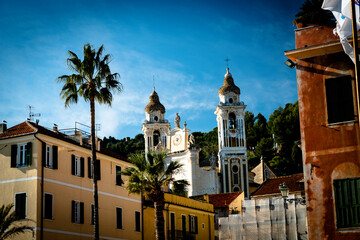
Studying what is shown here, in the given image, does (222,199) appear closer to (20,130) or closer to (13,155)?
(20,130)

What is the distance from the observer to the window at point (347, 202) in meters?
18.3

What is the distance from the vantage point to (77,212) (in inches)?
1356

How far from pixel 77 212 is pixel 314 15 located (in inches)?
789

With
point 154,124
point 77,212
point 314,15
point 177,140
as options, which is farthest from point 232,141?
point 314,15

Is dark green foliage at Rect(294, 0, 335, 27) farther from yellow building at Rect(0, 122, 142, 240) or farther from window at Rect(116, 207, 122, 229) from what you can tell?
window at Rect(116, 207, 122, 229)

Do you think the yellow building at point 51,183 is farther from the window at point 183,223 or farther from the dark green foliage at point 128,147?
the dark green foliage at point 128,147

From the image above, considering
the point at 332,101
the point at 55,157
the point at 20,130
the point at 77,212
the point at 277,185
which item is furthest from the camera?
the point at 277,185

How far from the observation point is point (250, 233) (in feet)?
113

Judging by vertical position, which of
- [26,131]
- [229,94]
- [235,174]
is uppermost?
[229,94]

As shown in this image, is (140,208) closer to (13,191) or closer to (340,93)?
(13,191)

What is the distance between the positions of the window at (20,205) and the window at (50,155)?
217cm

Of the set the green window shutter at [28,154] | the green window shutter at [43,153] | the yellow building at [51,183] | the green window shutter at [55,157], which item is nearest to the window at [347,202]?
the yellow building at [51,183]

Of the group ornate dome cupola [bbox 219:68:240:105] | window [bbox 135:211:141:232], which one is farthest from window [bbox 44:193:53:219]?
ornate dome cupola [bbox 219:68:240:105]

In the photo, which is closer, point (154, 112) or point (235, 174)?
point (235, 174)
